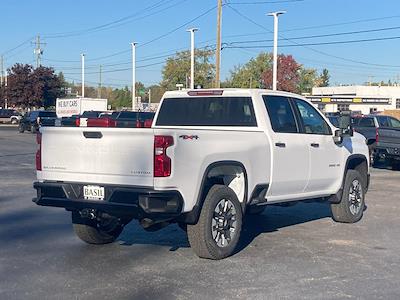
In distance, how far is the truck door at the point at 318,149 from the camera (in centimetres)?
927

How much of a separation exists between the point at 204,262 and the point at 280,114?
250 cm

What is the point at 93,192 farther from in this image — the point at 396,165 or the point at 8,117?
the point at 8,117

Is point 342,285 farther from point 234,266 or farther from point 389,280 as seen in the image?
point 234,266

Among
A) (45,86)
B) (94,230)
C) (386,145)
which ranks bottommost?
(94,230)

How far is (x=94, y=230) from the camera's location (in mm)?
8352

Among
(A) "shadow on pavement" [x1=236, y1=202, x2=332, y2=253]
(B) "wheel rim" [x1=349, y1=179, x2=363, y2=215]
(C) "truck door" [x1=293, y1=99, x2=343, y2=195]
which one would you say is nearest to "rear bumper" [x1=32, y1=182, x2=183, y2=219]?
(A) "shadow on pavement" [x1=236, y1=202, x2=332, y2=253]

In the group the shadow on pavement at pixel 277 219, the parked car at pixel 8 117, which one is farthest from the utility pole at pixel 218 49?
the parked car at pixel 8 117

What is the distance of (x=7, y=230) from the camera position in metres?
9.33

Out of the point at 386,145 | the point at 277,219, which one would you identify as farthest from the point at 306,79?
the point at 277,219

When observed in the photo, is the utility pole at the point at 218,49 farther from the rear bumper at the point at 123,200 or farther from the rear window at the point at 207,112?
the rear bumper at the point at 123,200

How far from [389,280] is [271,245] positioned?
2.05 m

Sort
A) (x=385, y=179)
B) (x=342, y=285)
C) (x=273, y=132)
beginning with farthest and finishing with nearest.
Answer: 1. (x=385, y=179)
2. (x=273, y=132)
3. (x=342, y=285)

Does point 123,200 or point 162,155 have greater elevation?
point 162,155

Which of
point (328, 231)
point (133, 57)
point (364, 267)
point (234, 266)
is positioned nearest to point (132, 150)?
point (234, 266)
